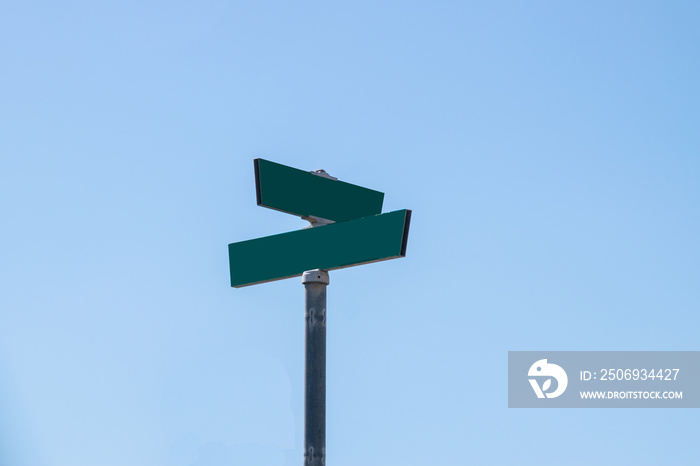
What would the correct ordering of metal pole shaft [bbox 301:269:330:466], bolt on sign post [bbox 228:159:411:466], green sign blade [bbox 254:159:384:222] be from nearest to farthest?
1. metal pole shaft [bbox 301:269:330:466]
2. bolt on sign post [bbox 228:159:411:466]
3. green sign blade [bbox 254:159:384:222]

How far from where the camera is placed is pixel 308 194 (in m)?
6.24

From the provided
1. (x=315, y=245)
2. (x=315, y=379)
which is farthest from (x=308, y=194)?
(x=315, y=379)

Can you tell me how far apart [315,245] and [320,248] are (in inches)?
2.2

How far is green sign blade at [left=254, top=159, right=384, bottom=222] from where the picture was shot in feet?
20.0

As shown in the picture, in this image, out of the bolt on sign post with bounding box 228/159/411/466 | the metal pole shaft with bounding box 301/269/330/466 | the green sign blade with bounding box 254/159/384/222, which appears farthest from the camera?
the green sign blade with bounding box 254/159/384/222

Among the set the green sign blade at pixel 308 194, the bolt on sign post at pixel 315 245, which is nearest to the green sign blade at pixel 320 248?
the bolt on sign post at pixel 315 245

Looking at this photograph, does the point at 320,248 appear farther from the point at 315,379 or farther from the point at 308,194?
the point at 315,379

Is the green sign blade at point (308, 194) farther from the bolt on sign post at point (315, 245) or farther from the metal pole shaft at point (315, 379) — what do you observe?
the metal pole shaft at point (315, 379)

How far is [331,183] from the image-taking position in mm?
6348

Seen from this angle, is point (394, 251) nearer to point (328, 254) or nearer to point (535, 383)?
point (328, 254)

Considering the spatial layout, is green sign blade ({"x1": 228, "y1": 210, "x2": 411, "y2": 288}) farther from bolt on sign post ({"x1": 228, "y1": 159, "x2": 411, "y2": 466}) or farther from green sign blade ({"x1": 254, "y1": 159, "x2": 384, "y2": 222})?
green sign blade ({"x1": 254, "y1": 159, "x2": 384, "y2": 222})

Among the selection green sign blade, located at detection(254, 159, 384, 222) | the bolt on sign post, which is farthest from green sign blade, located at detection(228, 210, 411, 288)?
green sign blade, located at detection(254, 159, 384, 222)

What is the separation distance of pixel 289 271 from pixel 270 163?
0.74 m

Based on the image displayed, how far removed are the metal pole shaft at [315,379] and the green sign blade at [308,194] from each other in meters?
0.63
